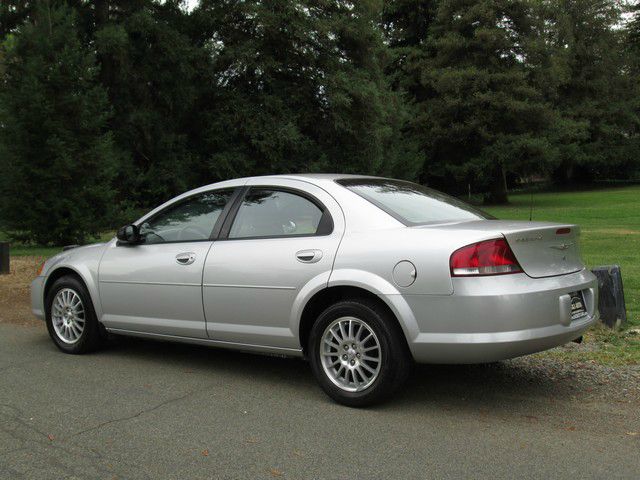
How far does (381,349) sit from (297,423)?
73 centimetres

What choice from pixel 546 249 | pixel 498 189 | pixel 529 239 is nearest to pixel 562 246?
pixel 546 249

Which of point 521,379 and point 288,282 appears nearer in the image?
point 288,282

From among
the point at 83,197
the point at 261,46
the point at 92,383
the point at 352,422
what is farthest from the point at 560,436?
the point at 261,46

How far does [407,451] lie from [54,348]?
421cm

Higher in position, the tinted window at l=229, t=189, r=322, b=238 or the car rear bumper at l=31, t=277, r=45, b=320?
the tinted window at l=229, t=189, r=322, b=238

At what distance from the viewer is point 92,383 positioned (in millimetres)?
→ 5320

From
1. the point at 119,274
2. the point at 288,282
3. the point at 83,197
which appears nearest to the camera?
the point at 288,282

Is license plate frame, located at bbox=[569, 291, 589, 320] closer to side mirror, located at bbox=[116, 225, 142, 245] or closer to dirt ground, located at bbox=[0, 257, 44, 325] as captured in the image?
side mirror, located at bbox=[116, 225, 142, 245]

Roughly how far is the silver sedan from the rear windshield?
2 centimetres

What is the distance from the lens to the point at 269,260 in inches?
198

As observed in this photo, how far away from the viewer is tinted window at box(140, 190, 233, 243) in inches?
224

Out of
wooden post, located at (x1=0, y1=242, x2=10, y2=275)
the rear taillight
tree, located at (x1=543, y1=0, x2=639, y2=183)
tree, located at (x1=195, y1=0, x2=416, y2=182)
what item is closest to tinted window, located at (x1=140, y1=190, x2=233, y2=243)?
the rear taillight

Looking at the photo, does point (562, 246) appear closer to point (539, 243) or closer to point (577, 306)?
point (539, 243)

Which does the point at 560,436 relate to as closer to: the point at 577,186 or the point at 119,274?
the point at 119,274
